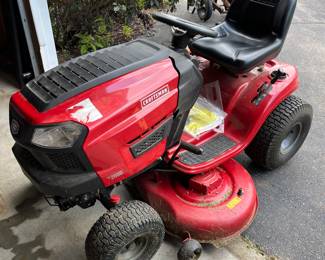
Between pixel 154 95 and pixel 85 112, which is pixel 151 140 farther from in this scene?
pixel 85 112

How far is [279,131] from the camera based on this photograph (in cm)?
229

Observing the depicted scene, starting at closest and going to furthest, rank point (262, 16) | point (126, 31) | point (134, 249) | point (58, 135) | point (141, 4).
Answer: point (58, 135), point (134, 249), point (262, 16), point (141, 4), point (126, 31)

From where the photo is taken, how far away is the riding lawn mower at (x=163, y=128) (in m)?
1.47

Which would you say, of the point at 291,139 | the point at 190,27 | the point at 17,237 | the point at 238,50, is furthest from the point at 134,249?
the point at 291,139

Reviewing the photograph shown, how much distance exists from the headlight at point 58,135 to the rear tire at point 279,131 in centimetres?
125

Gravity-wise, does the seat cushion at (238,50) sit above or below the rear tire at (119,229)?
above

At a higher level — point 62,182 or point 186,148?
point 62,182

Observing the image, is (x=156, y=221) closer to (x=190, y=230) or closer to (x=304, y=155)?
(x=190, y=230)

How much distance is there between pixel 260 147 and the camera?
2.36 metres

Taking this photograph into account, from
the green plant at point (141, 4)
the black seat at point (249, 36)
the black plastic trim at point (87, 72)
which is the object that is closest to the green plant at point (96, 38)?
the green plant at point (141, 4)

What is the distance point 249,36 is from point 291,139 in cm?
71

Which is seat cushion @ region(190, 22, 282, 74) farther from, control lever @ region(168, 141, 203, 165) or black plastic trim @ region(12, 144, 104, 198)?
black plastic trim @ region(12, 144, 104, 198)

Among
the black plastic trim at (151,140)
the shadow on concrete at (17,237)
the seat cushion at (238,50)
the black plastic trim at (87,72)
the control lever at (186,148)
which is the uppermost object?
the black plastic trim at (87,72)

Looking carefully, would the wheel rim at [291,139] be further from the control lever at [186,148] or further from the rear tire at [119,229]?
the rear tire at [119,229]
